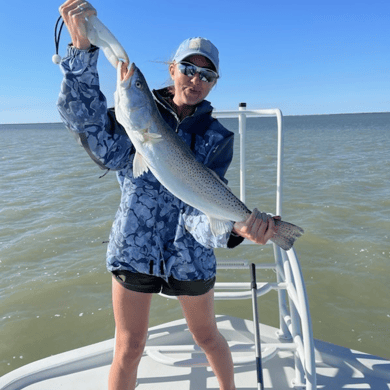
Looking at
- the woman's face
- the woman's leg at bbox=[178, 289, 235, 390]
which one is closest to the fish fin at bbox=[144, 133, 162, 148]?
the woman's face

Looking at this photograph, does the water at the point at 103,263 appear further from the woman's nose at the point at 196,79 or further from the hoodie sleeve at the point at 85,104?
the woman's nose at the point at 196,79

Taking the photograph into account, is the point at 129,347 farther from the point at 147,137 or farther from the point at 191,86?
the point at 191,86

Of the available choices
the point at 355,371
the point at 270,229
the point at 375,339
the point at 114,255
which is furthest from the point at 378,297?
the point at 114,255

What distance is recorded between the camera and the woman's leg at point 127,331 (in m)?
2.20

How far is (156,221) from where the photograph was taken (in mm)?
Answer: 2219

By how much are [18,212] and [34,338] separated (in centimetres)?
649

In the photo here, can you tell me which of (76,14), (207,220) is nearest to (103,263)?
(207,220)

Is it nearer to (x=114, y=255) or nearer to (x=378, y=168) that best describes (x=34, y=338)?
(x=114, y=255)

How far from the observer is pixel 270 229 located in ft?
6.90

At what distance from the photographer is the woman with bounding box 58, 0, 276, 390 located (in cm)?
212

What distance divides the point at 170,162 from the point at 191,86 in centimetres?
49

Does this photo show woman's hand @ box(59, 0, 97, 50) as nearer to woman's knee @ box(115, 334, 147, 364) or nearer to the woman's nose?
the woman's nose

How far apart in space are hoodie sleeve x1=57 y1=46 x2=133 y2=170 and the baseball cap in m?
0.53

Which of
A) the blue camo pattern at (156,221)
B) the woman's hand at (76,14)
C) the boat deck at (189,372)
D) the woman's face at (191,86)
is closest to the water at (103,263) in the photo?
the boat deck at (189,372)
